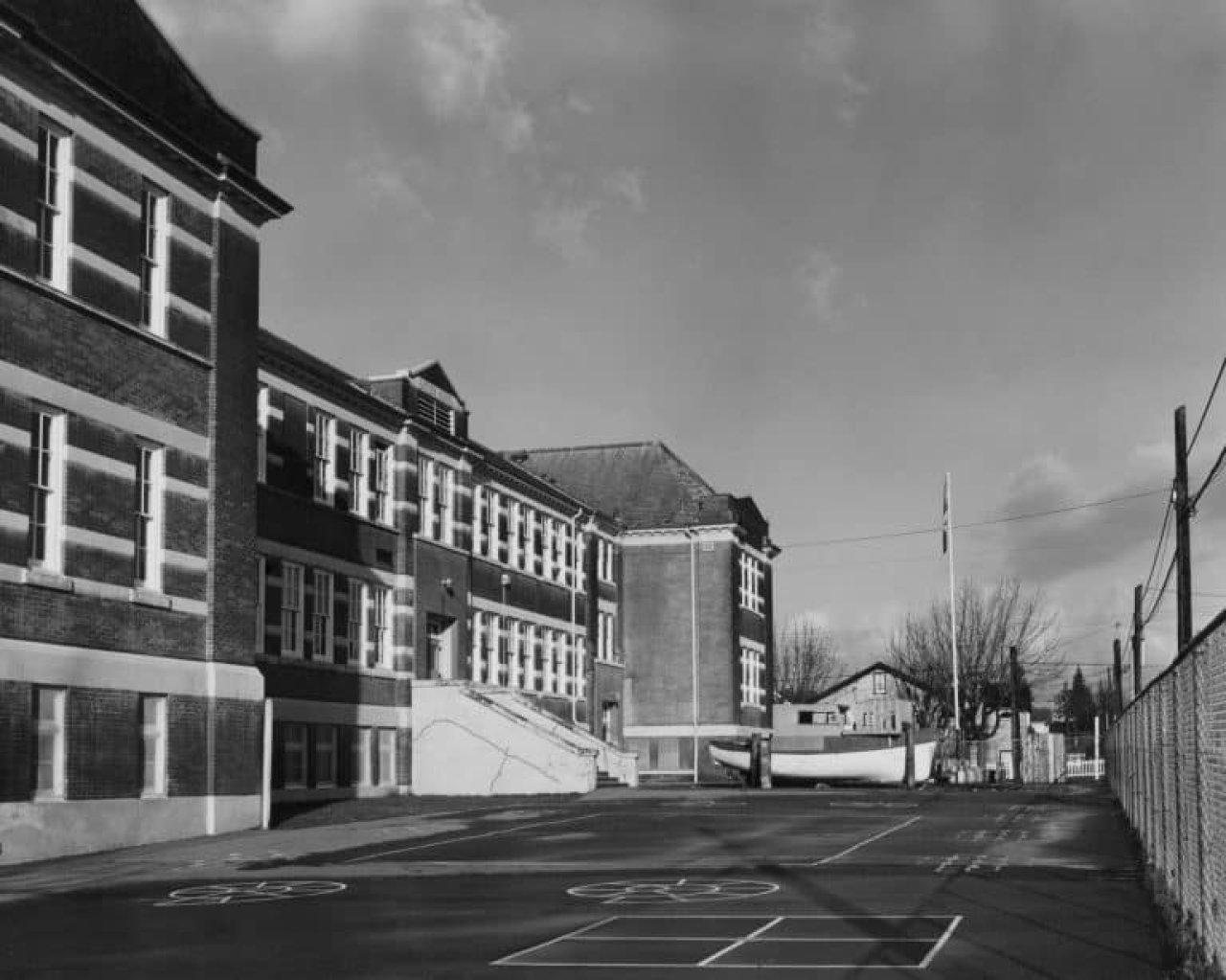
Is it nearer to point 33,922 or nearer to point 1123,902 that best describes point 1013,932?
point 1123,902

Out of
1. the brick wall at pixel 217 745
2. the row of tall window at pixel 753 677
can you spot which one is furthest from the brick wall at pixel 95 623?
the row of tall window at pixel 753 677

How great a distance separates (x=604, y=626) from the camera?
68.8 meters

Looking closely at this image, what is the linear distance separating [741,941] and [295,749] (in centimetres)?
2699

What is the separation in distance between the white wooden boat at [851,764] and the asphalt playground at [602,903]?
91.5ft

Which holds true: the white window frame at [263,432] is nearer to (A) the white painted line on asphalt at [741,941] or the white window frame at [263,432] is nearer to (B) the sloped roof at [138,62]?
(B) the sloped roof at [138,62]

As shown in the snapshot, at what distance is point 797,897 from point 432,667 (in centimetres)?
3177

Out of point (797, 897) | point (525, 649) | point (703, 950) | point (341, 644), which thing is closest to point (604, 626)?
point (525, 649)

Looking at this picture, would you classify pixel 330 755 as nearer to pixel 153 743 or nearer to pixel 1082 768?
pixel 153 743

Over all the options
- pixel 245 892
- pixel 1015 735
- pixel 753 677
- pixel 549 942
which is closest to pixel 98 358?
pixel 245 892

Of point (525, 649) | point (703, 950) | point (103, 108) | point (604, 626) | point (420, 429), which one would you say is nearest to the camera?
point (703, 950)

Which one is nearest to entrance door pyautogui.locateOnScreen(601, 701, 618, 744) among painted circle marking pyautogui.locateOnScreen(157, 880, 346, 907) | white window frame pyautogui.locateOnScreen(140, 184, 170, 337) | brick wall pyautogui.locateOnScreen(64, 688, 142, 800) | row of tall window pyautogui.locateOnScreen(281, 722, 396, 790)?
row of tall window pyautogui.locateOnScreen(281, 722, 396, 790)

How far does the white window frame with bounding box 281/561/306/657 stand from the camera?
4012cm

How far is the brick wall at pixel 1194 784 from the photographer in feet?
33.9

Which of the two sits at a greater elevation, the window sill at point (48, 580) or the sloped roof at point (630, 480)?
the sloped roof at point (630, 480)
